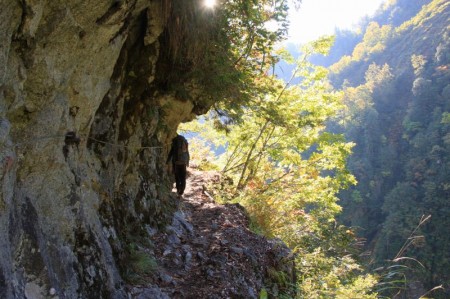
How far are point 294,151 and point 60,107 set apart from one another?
11.0 m

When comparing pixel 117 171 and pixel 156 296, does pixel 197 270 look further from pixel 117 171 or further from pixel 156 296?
pixel 117 171

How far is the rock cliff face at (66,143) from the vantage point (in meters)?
2.43

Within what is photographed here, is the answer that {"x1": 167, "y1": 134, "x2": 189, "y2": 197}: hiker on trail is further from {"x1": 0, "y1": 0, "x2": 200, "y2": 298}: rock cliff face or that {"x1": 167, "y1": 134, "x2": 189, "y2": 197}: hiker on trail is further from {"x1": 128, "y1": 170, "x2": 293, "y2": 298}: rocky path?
{"x1": 0, "y1": 0, "x2": 200, "y2": 298}: rock cliff face

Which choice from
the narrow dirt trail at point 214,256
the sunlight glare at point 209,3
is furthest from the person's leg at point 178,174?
the sunlight glare at point 209,3

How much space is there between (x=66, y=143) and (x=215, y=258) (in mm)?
2471

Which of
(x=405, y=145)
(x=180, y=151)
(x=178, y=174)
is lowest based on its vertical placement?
(x=178, y=174)

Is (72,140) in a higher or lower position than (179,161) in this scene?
higher

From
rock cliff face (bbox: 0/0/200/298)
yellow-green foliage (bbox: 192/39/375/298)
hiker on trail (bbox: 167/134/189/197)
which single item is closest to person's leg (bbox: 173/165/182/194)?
hiker on trail (bbox: 167/134/189/197)

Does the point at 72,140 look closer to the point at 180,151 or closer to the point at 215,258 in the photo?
the point at 215,258

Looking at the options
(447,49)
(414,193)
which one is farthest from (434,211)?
(447,49)

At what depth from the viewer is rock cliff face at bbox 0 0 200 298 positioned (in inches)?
95.8

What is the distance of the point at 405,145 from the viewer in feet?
223

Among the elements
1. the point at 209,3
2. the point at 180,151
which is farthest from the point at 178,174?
the point at 209,3

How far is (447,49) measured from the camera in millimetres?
71250
